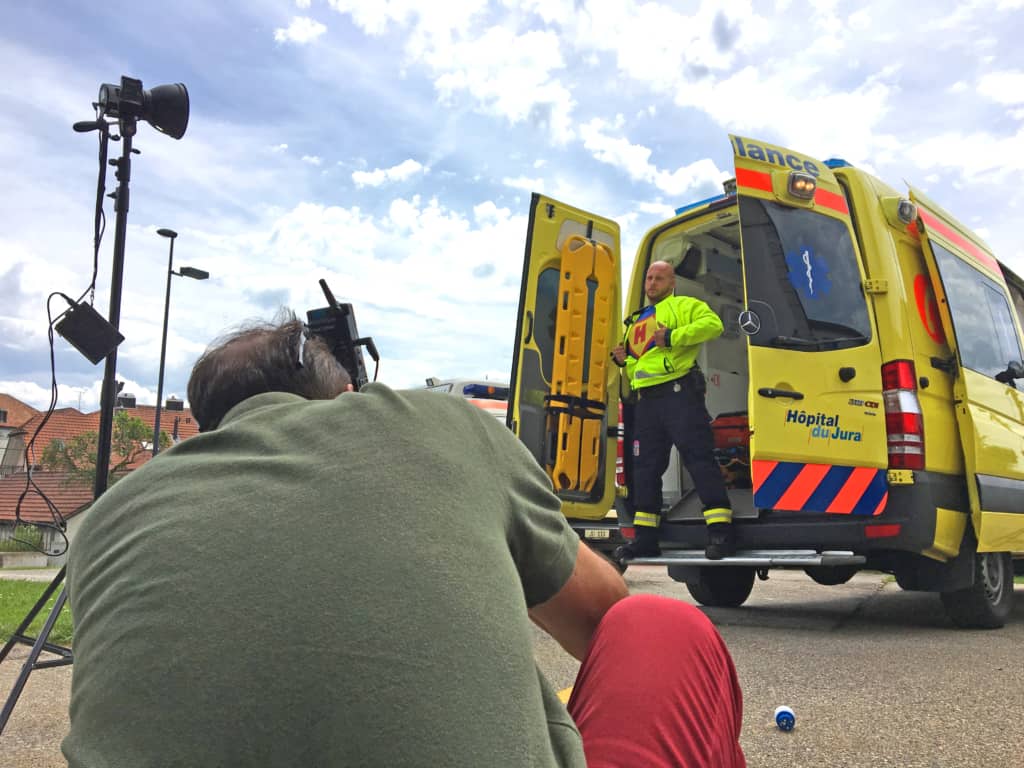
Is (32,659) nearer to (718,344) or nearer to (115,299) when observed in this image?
(115,299)

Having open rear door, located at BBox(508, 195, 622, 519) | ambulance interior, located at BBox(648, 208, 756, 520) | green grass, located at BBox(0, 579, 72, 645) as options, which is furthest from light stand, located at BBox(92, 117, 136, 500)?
ambulance interior, located at BBox(648, 208, 756, 520)

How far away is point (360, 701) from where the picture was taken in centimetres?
84

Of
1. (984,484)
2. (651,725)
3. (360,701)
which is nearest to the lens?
(360,701)

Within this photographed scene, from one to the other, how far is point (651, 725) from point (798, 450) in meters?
3.20

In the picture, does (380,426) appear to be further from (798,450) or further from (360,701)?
(798,450)

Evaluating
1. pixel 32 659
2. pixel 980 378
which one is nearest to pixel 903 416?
pixel 980 378

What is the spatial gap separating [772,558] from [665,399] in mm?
1236

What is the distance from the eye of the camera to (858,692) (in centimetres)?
293

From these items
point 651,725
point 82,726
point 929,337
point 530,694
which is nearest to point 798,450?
point 929,337

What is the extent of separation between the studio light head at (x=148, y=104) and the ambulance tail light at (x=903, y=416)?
11.5ft

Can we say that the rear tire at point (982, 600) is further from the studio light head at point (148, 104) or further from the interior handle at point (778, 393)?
the studio light head at point (148, 104)

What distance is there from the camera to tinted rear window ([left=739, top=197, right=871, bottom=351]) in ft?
14.0

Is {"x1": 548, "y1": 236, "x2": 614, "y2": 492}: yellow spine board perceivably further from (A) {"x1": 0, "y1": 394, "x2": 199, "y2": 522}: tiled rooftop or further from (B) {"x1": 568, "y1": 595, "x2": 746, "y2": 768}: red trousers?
(A) {"x1": 0, "y1": 394, "x2": 199, "y2": 522}: tiled rooftop

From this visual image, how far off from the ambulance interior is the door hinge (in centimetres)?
121
